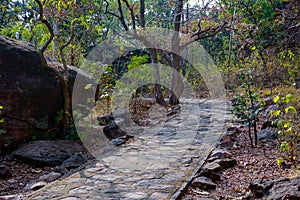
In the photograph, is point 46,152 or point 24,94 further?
point 24,94

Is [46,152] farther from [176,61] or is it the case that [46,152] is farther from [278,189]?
[176,61]

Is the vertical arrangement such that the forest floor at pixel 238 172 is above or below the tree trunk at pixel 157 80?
below

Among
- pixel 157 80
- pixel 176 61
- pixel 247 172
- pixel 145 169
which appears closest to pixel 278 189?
pixel 247 172

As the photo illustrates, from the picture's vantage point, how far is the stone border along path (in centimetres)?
315

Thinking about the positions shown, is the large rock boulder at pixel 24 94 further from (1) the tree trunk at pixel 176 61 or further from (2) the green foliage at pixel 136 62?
(1) the tree trunk at pixel 176 61

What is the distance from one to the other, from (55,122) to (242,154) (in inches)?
129

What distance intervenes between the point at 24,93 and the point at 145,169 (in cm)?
263

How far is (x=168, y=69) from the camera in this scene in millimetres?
10766

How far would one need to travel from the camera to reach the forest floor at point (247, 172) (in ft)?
10.3

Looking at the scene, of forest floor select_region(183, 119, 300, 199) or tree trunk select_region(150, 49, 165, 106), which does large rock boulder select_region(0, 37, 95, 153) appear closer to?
forest floor select_region(183, 119, 300, 199)

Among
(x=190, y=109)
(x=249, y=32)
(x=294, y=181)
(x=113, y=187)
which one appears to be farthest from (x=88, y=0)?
(x=294, y=181)

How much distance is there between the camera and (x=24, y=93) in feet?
17.3

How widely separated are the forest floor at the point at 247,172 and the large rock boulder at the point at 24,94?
3.18 m

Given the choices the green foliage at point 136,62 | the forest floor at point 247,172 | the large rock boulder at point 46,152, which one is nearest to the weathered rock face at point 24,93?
the large rock boulder at point 46,152
